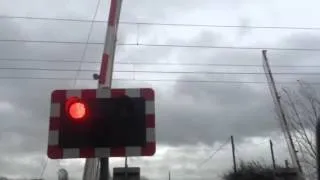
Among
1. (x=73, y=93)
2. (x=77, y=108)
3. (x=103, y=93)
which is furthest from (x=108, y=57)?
(x=77, y=108)

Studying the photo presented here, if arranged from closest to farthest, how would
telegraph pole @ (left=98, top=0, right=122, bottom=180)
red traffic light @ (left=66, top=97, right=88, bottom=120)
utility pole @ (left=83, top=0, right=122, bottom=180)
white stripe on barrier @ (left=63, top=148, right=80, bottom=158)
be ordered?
red traffic light @ (left=66, top=97, right=88, bottom=120)
white stripe on barrier @ (left=63, top=148, right=80, bottom=158)
utility pole @ (left=83, top=0, right=122, bottom=180)
telegraph pole @ (left=98, top=0, right=122, bottom=180)

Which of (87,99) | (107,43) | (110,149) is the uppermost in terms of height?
(107,43)

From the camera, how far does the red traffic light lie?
6.76 m

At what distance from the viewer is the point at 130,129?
684 centimetres

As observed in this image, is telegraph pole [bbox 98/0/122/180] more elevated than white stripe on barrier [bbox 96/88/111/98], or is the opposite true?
telegraph pole [bbox 98/0/122/180]

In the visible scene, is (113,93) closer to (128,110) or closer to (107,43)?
(128,110)

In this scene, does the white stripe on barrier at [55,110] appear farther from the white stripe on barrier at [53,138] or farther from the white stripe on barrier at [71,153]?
the white stripe on barrier at [71,153]

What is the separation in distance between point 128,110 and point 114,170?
3.64m

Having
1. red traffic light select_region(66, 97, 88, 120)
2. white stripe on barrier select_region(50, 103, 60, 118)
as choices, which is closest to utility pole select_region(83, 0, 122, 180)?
white stripe on barrier select_region(50, 103, 60, 118)

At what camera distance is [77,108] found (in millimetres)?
6762

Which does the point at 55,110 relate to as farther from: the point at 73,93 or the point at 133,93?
the point at 133,93

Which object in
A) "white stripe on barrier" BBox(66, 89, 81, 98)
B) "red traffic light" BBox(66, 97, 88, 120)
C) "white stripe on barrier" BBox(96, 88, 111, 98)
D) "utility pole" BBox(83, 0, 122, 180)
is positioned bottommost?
"red traffic light" BBox(66, 97, 88, 120)

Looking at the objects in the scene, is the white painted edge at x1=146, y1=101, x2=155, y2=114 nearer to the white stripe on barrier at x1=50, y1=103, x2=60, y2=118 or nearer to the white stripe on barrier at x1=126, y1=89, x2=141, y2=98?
the white stripe on barrier at x1=126, y1=89, x2=141, y2=98

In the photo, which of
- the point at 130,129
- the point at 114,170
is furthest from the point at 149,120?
the point at 114,170
